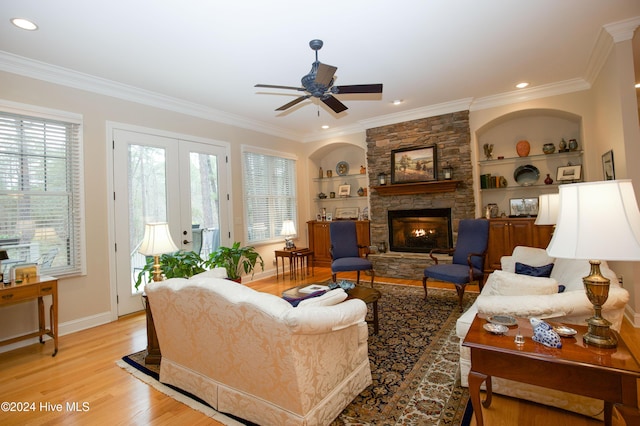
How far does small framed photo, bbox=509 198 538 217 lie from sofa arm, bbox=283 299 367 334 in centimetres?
481

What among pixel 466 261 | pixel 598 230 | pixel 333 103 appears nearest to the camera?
pixel 598 230

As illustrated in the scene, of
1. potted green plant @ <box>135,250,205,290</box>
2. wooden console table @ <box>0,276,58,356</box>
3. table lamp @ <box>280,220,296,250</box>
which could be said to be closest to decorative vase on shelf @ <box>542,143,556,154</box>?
table lamp @ <box>280,220,296,250</box>

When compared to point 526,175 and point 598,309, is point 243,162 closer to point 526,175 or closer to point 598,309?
point 526,175

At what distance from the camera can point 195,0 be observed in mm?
2527

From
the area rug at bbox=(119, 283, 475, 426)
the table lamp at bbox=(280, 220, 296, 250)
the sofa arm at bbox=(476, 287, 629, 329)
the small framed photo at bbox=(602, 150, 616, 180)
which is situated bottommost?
the area rug at bbox=(119, 283, 475, 426)

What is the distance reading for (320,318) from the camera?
1621 mm

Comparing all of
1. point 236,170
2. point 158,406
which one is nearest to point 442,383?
point 158,406

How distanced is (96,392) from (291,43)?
140 inches

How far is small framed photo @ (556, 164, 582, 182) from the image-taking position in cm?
492

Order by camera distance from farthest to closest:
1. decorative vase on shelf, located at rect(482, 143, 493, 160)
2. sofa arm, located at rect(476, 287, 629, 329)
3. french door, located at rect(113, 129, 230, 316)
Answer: decorative vase on shelf, located at rect(482, 143, 493, 160) < french door, located at rect(113, 129, 230, 316) < sofa arm, located at rect(476, 287, 629, 329)

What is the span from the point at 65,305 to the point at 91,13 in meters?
3.10

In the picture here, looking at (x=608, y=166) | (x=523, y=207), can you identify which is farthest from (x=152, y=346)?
(x=523, y=207)

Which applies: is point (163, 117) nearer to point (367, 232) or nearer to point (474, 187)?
point (367, 232)

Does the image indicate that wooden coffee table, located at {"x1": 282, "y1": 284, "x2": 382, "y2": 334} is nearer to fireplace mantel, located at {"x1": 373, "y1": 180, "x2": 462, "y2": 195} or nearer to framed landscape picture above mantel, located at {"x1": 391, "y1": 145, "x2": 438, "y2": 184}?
fireplace mantel, located at {"x1": 373, "y1": 180, "x2": 462, "y2": 195}
